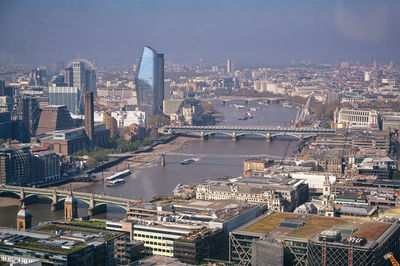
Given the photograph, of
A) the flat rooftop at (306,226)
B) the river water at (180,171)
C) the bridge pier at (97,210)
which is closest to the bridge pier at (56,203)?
the river water at (180,171)

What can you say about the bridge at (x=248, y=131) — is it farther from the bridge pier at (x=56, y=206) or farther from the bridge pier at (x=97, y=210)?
the bridge pier at (x=97, y=210)

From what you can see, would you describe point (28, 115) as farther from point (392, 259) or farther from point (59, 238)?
point (392, 259)

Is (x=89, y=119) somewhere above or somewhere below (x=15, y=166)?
above

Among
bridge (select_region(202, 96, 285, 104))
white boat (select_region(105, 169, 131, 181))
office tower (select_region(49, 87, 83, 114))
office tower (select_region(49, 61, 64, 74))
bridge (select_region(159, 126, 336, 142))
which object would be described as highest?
office tower (select_region(49, 61, 64, 74))

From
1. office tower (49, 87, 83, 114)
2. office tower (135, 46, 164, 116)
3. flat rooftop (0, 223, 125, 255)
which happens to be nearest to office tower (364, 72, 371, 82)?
office tower (135, 46, 164, 116)

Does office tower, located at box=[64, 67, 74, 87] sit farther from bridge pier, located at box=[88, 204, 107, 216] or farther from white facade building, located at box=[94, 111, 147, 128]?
bridge pier, located at box=[88, 204, 107, 216]

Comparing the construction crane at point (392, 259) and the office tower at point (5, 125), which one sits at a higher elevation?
the office tower at point (5, 125)

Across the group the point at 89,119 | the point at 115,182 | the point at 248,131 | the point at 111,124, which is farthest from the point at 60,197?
the point at 248,131
